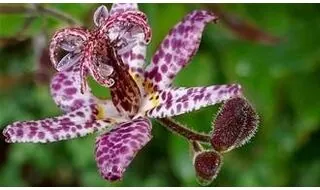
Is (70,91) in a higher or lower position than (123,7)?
lower

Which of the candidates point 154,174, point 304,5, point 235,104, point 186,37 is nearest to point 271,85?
point 304,5

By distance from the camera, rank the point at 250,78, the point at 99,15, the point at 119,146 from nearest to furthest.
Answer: the point at 119,146 → the point at 99,15 → the point at 250,78

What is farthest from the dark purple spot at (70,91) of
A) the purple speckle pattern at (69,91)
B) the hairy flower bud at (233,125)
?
the hairy flower bud at (233,125)

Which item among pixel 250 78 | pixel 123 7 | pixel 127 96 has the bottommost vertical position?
pixel 250 78

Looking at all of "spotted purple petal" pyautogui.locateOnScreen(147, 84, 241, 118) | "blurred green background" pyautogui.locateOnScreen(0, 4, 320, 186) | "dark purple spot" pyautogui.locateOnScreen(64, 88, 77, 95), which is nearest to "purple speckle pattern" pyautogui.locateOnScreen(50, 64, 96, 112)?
"dark purple spot" pyautogui.locateOnScreen(64, 88, 77, 95)

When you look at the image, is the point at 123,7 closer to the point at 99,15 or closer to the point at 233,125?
the point at 99,15

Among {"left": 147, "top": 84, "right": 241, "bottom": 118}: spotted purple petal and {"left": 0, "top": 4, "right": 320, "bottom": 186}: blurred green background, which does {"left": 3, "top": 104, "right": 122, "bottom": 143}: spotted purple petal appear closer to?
{"left": 147, "top": 84, "right": 241, "bottom": 118}: spotted purple petal

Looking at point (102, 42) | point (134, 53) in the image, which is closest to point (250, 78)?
point (134, 53)

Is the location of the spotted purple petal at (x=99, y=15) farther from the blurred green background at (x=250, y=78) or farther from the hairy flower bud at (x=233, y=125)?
the blurred green background at (x=250, y=78)

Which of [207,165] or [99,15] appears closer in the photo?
[207,165]
